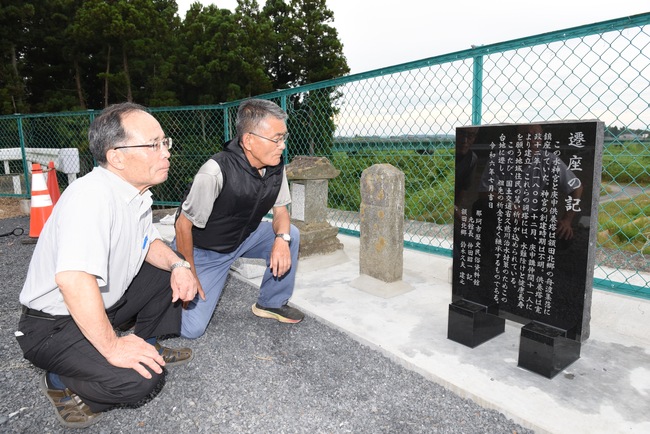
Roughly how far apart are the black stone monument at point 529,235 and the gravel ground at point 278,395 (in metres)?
0.56

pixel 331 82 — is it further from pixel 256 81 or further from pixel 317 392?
pixel 256 81

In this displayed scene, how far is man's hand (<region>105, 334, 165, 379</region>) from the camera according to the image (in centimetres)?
177

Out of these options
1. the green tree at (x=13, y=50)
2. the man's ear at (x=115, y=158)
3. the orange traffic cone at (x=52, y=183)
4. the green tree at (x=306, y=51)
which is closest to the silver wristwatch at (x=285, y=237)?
the man's ear at (x=115, y=158)

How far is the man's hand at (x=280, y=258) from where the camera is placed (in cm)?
284

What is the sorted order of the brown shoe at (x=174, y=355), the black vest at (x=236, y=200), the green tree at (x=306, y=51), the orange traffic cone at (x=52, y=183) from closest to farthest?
the brown shoe at (x=174, y=355) → the black vest at (x=236, y=200) → the orange traffic cone at (x=52, y=183) → the green tree at (x=306, y=51)

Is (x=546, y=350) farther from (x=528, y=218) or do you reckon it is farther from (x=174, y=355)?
(x=174, y=355)

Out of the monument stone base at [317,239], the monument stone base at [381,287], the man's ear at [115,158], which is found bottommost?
the monument stone base at [381,287]

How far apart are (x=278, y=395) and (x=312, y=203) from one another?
2466 millimetres

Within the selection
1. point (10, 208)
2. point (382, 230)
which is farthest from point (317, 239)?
point (10, 208)

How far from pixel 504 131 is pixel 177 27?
66.6 ft

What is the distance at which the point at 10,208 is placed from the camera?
27.7 feet

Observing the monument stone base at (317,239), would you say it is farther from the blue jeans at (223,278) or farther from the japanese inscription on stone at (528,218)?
the japanese inscription on stone at (528,218)

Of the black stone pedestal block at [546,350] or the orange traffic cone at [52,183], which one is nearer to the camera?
Result: the black stone pedestal block at [546,350]

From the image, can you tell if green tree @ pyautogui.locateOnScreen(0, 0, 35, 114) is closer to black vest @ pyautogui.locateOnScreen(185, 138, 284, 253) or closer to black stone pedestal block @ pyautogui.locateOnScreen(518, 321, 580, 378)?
black vest @ pyautogui.locateOnScreen(185, 138, 284, 253)
